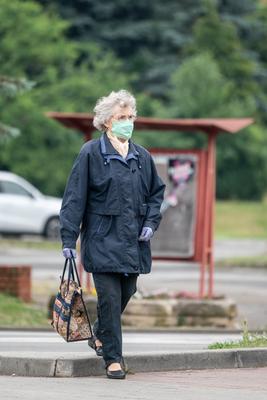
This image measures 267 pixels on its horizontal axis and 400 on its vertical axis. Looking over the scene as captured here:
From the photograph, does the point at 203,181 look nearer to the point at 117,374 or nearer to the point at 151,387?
the point at 117,374

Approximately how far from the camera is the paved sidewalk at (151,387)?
8539mm

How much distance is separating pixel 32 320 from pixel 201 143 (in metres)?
46.7

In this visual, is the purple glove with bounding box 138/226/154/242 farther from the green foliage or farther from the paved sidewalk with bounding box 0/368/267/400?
the green foliage

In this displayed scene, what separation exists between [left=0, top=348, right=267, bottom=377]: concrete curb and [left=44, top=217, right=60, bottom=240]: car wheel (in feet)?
93.9

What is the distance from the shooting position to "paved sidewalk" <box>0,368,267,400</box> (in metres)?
8.54

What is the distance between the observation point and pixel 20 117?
161 feet

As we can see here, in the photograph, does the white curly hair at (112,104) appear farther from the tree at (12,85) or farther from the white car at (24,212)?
the white car at (24,212)

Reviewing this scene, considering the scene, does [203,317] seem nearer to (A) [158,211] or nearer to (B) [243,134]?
(A) [158,211]

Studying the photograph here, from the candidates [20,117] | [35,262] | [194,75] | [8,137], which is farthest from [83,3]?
[8,137]

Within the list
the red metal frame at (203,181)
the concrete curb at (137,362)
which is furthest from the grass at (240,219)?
the concrete curb at (137,362)

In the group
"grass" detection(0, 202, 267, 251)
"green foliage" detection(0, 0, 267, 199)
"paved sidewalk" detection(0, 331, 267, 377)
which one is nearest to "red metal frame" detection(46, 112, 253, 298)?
"green foliage" detection(0, 0, 267, 199)


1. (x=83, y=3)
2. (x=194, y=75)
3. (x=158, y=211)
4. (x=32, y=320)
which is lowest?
(x=32, y=320)

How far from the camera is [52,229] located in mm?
38812

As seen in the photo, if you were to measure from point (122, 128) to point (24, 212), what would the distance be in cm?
2929
